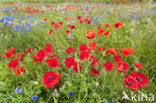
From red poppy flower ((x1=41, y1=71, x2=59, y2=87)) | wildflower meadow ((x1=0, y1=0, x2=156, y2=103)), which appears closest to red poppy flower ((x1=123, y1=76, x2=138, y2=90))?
wildflower meadow ((x1=0, y1=0, x2=156, y2=103))

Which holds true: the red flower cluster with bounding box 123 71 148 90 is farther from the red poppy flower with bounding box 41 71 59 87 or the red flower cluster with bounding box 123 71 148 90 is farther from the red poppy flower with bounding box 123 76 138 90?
the red poppy flower with bounding box 41 71 59 87

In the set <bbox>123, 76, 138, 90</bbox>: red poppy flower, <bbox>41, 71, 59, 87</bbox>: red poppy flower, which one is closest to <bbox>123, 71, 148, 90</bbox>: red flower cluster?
<bbox>123, 76, 138, 90</bbox>: red poppy flower

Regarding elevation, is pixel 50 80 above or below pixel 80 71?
above

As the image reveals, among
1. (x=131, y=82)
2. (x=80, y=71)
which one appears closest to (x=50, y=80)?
(x=80, y=71)

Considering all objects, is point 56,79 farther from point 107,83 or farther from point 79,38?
point 79,38

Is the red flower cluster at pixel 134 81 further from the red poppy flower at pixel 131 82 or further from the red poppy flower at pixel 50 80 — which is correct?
the red poppy flower at pixel 50 80

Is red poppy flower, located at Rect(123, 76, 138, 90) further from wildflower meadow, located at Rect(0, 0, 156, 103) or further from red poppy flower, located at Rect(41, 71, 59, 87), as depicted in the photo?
red poppy flower, located at Rect(41, 71, 59, 87)

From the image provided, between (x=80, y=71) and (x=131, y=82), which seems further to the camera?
(x=80, y=71)

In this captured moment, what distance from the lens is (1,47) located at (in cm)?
196

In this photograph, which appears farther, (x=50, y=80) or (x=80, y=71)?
(x=80, y=71)

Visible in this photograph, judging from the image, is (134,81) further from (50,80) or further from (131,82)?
(50,80)

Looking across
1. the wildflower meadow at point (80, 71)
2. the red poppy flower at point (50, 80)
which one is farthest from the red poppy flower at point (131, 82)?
the red poppy flower at point (50, 80)

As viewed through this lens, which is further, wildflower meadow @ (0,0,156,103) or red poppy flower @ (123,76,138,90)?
wildflower meadow @ (0,0,156,103)

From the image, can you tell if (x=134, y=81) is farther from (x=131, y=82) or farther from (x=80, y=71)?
(x=80, y=71)
